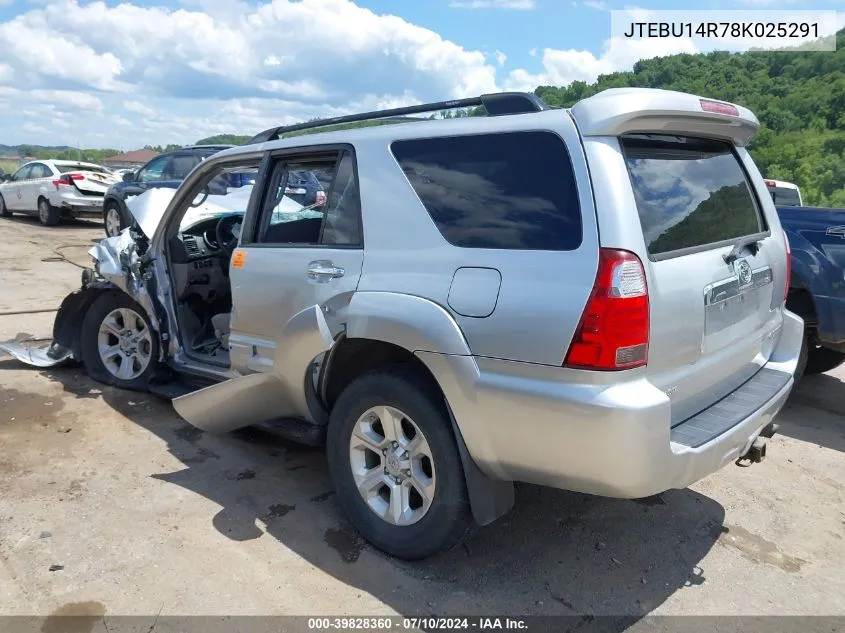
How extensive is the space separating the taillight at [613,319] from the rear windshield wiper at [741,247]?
28.8 inches

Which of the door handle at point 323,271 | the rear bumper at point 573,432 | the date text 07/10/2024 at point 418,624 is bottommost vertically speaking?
the date text 07/10/2024 at point 418,624

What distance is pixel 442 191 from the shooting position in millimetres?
2936

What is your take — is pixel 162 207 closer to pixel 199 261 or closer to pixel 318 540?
pixel 199 261

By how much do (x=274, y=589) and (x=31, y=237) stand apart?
13.5 meters

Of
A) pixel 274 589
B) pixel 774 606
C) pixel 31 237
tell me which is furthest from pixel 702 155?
pixel 31 237

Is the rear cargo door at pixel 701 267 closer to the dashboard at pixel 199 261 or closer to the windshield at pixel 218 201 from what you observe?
the windshield at pixel 218 201

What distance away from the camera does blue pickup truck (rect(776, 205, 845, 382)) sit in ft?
15.3

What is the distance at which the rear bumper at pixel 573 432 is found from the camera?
94.6 inches

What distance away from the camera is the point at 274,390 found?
3582 mm

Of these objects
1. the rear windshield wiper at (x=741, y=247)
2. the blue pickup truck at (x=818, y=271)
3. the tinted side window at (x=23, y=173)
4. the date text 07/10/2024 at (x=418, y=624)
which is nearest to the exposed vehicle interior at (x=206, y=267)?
the date text 07/10/2024 at (x=418, y=624)

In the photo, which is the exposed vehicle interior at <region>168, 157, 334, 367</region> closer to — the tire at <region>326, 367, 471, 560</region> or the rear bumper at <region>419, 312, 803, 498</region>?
the tire at <region>326, 367, 471, 560</region>

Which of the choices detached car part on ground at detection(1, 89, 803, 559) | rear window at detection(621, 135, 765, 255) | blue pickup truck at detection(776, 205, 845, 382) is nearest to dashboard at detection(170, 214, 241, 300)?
detached car part on ground at detection(1, 89, 803, 559)

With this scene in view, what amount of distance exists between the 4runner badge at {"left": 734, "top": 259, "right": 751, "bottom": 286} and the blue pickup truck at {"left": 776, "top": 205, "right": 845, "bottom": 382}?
2018 mm

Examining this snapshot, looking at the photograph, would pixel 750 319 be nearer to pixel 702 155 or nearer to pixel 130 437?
pixel 702 155
